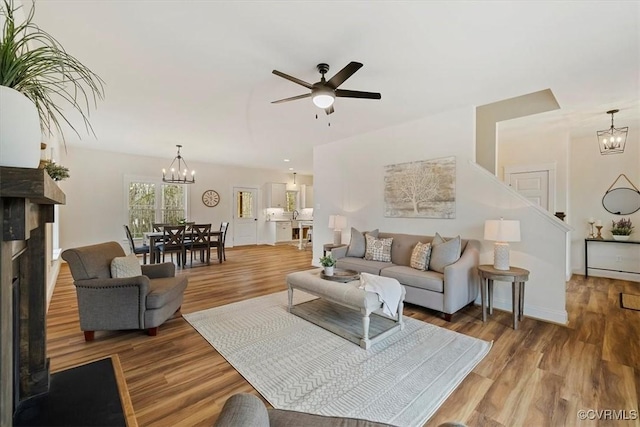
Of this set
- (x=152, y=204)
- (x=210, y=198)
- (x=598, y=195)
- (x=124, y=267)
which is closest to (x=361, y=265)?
(x=124, y=267)

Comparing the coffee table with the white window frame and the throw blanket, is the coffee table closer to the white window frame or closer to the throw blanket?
the throw blanket

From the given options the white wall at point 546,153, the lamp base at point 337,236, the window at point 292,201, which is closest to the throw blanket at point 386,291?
the lamp base at point 337,236

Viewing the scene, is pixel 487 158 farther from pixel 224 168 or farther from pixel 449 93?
pixel 224 168

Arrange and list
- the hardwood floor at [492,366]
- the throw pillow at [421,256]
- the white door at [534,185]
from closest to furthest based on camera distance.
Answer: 1. the hardwood floor at [492,366]
2. the throw pillow at [421,256]
3. the white door at [534,185]

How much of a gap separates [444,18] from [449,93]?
1482mm

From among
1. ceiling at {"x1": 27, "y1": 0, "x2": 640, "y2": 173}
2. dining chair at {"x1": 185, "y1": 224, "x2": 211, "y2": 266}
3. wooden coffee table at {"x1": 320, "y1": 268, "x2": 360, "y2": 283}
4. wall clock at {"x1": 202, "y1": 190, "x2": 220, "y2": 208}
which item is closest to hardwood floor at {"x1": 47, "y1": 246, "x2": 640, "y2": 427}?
wooden coffee table at {"x1": 320, "y1": 268, "x2": 360, "y2": 283}

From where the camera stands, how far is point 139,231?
7352 mm

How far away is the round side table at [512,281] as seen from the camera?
297 centimetres

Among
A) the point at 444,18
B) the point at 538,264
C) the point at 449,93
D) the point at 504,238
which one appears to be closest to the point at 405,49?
the point at 444,18

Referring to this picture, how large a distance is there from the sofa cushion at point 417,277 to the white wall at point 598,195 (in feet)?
12.8

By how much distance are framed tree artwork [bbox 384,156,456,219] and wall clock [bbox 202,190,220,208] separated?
19.2 ft

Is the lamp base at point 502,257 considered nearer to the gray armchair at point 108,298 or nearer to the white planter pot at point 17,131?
the gray armchair at point 108,298

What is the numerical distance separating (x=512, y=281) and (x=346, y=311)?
74.3 inches

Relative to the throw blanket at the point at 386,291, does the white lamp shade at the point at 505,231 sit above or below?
above
